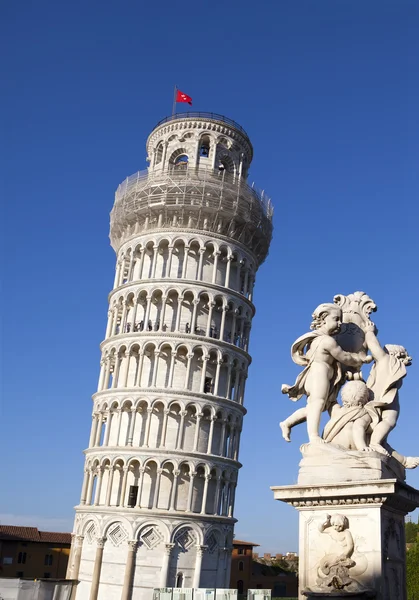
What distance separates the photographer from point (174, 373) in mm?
49188

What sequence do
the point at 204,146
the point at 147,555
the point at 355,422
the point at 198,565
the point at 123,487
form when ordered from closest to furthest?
the point at 355,422
the point at 147,555
the point at 198,565
the point at 123,487
the point at 204,146

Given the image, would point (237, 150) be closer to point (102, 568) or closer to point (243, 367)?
point (243, 367)

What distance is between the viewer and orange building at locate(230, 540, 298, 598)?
253ft

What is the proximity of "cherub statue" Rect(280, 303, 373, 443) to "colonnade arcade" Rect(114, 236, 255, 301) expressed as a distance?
144 feet

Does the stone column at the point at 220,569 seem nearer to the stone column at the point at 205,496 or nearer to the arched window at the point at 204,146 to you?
the stone column at the point at 205,496

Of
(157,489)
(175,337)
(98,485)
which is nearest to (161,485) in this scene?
(157,489)

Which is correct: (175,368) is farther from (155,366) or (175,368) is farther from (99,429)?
(99,429)

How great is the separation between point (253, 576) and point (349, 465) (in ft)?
259

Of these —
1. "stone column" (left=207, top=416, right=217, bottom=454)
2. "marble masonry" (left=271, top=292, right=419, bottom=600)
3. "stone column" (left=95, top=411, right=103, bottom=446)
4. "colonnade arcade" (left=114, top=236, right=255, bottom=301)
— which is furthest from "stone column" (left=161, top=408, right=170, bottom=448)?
"marble masonry" (left=271, top=292, right=419, bottom=600)

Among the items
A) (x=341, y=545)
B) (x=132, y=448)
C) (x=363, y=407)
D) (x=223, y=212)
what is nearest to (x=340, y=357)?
(x=363, y=407)

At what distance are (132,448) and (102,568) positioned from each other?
831cm

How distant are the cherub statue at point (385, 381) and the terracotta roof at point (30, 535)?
72130mm

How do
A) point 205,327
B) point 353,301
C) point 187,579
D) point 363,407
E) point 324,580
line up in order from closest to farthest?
point 324,580
point 363,407
point 353,301
point 187,579
point 205,327

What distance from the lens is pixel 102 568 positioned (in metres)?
45.9
